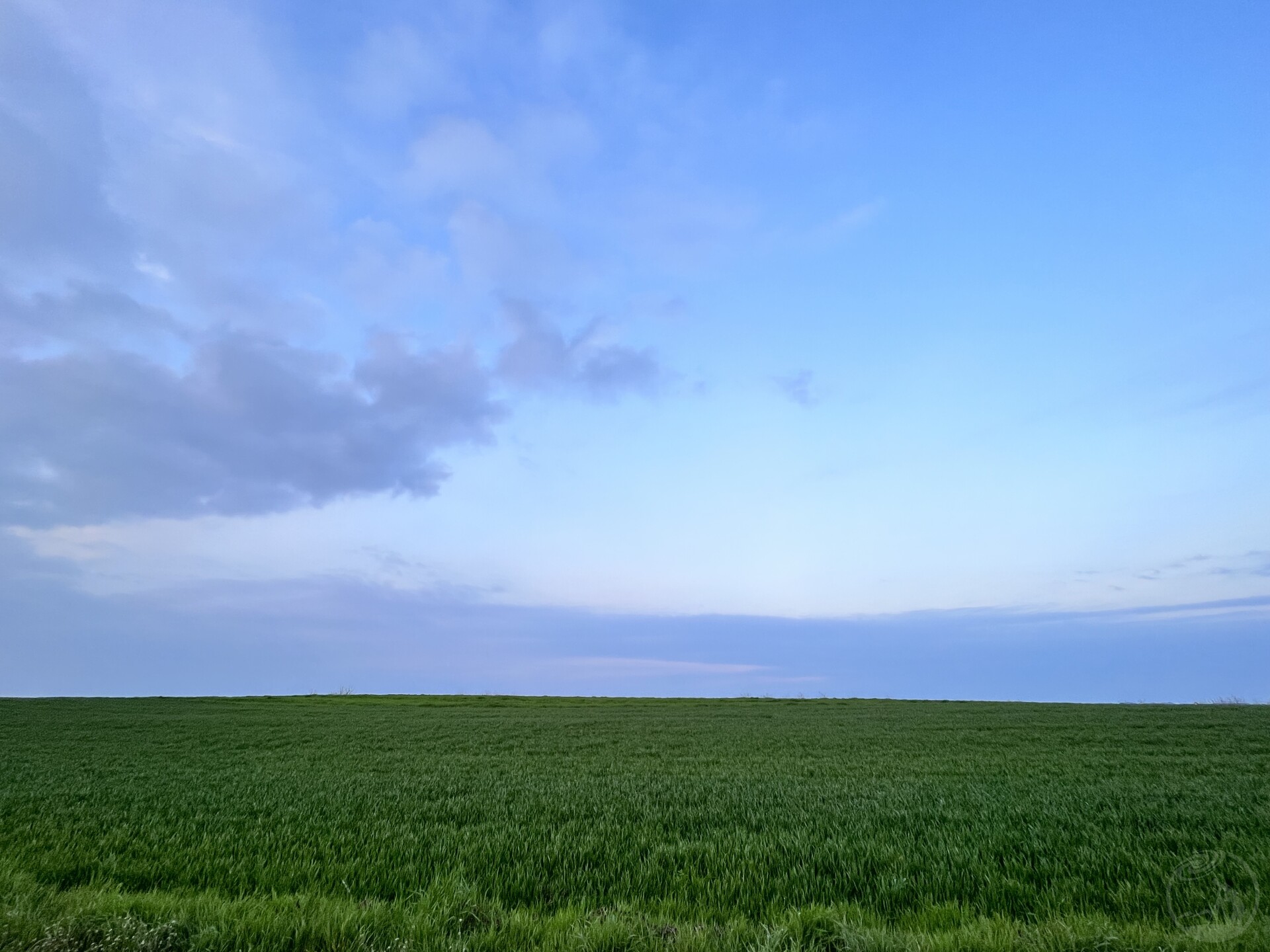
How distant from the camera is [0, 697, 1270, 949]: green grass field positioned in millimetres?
4660

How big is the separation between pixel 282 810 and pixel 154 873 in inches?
139

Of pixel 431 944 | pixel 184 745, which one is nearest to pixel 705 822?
pixel 431 944

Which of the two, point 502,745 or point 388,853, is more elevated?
point 388,853

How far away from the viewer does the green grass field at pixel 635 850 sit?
4.66m

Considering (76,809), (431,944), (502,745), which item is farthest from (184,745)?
(431,944)

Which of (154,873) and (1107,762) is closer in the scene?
(154,873)

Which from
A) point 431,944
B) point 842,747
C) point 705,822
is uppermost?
point 431,944

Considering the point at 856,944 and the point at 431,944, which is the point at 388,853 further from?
the point at 856,944

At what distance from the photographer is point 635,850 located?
713 cm

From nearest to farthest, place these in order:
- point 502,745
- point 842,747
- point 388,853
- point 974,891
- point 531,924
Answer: point 531,924
point 974,891
point 388,853
point 842,747
point 502,745

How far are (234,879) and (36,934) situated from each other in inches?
74.6

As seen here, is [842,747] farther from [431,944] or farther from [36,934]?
[36,934]

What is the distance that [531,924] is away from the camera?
4.82m

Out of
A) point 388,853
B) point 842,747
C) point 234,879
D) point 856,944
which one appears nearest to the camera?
point 856,944
